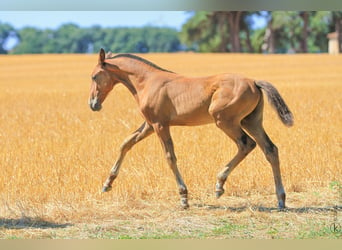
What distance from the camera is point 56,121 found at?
17.0 meters

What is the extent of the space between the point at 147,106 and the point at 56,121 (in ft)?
29.8

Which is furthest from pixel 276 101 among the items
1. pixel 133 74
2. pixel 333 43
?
pixel 333 43

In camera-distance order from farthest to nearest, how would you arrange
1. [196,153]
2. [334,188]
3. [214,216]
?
1. [196,153]
2. [334,188]
3. [214,216]

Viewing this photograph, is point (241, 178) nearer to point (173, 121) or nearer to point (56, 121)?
point (173, 121)

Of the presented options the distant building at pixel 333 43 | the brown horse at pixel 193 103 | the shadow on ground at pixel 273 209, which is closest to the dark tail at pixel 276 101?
the brown horse at pixel 193 103

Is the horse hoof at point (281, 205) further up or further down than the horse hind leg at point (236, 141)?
further down

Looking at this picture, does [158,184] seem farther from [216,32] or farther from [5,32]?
[216,32]

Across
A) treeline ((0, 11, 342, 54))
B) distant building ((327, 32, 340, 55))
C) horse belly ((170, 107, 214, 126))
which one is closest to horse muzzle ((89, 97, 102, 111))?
horse belly ((170, 107, 214, 126))

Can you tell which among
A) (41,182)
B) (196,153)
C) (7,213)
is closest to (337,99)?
(196,153)

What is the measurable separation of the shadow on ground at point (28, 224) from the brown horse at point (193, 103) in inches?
42.4

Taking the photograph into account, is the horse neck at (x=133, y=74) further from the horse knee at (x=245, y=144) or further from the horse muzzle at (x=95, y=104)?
the horse knee at (x=245, y=144)

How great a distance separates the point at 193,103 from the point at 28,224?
8.06 feet

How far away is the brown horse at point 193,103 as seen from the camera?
315 inches

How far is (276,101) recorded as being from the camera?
8016 millimetres
